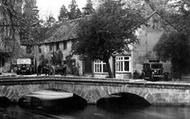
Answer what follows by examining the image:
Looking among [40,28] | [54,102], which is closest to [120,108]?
[54,102]

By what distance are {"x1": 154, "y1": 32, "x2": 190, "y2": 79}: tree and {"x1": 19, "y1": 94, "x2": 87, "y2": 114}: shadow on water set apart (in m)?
13.7

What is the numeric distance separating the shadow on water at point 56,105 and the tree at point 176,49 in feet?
44.9

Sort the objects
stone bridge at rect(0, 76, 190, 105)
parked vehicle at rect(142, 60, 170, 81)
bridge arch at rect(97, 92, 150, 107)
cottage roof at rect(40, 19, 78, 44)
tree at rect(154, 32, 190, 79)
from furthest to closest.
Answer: cottage roof at rect(40, 19, 78, 44) → tree at rect(154, 32, 190, 79) → parked vehicle at rect(142, 60, 170, 81) → bridge arch at rect(97, 92, 150, 107) → stone bridge at rect(0, 76, 190, 105)

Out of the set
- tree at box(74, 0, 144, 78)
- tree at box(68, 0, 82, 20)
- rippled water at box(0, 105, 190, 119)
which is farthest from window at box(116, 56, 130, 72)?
tree at box(68, 0, 82, 20)

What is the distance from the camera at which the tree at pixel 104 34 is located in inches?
1500

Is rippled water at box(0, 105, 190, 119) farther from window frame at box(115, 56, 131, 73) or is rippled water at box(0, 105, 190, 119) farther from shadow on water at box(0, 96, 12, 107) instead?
window frame at box(115, 56, 131, 73)

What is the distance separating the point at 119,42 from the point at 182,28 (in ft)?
34.2

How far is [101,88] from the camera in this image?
31516 millimetres

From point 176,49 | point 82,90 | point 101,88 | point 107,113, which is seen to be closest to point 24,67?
point 82,90

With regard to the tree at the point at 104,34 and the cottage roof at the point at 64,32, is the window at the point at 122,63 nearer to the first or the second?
the tree at the point at 104,34

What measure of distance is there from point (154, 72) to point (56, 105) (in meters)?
13.6

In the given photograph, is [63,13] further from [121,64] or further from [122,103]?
[122,103]

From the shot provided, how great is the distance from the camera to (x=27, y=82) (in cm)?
3134

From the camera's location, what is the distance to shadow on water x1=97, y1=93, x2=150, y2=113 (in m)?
31.5
